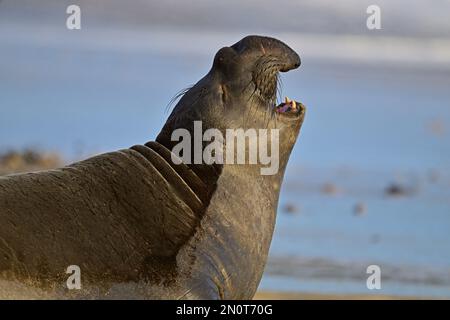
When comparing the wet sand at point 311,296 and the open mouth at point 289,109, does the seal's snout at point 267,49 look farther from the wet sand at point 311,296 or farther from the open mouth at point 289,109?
the wet sand at point 311,296

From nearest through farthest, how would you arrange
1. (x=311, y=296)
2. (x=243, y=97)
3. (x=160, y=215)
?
(x=160, y=215) < (x=243, y=97) < (x=311, y=296)

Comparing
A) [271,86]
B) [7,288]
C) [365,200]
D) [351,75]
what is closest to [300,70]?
[351,75]

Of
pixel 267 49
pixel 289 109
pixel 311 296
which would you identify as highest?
pixel 267 49

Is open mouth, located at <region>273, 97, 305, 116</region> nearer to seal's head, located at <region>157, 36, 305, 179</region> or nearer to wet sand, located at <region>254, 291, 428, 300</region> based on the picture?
seal's head, located at <region>157, 36, 305, 179</region>

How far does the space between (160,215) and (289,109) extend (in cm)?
106

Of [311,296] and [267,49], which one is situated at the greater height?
[267,49]

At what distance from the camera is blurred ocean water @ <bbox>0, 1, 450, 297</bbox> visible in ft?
39.7

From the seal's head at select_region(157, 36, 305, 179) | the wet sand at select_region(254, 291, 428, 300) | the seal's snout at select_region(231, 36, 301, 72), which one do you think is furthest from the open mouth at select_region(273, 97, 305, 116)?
the wet sand at select_region(254, 291, 428, 300)

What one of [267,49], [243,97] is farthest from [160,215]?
[267,49]

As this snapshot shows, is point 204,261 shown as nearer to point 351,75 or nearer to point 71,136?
point 71,136

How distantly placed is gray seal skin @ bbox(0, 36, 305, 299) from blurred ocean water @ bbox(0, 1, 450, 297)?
10.9ft

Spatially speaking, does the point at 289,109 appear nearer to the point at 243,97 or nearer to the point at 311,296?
the point at 243,97

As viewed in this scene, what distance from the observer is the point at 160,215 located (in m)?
7.35

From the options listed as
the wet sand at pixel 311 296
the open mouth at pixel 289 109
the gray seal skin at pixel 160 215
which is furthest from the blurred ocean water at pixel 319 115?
the gray seal skin at pixel 160 215
